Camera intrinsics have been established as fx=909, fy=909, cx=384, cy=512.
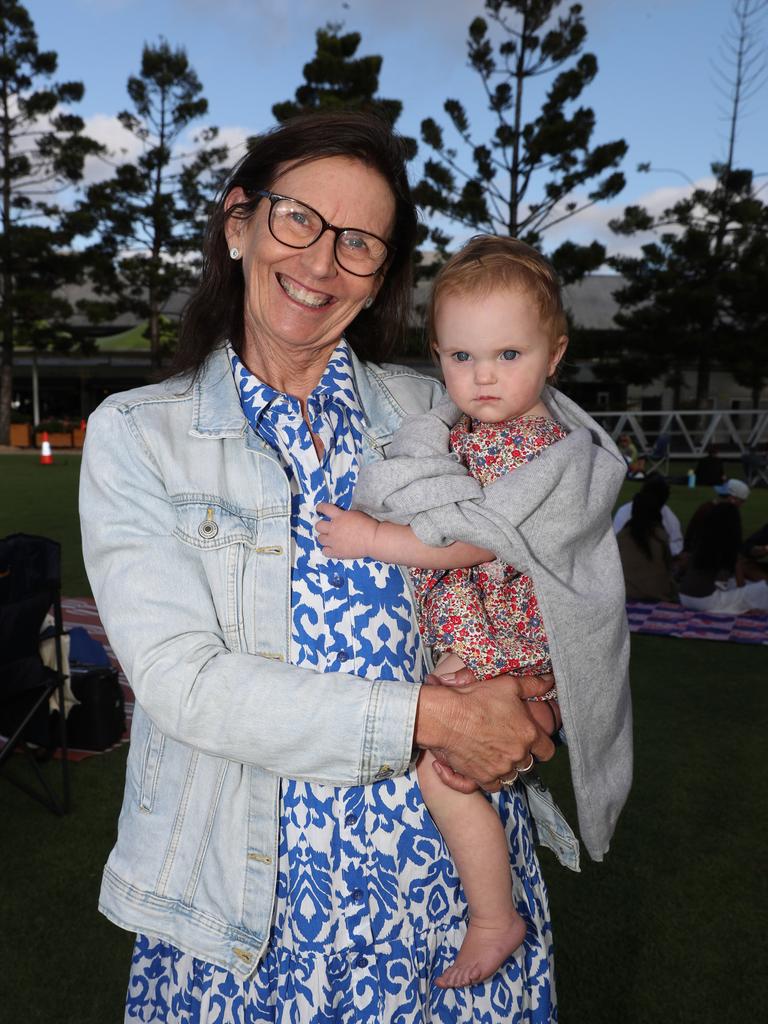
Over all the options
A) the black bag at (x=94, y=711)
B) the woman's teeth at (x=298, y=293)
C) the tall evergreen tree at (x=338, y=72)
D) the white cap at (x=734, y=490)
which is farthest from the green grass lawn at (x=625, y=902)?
the tall evergreen tree at (x=338, y=72)

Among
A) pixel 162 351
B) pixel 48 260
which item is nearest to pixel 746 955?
pixel 48 260

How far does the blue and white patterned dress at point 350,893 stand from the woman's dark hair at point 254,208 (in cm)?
20

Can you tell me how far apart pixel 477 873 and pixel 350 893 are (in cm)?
20

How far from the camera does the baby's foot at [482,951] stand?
138 centimetres

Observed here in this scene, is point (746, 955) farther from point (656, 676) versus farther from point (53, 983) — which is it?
point (656, 676)

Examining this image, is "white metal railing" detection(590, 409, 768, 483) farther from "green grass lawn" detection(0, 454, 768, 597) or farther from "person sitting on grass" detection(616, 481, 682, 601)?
"person sitting on grass" detection(616, 481, 682, 601)

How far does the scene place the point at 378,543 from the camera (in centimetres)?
139

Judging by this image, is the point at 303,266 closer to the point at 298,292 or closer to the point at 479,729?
the point at 298,292

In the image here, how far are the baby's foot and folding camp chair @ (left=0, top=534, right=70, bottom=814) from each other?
2.46m

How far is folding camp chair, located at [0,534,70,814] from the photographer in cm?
360

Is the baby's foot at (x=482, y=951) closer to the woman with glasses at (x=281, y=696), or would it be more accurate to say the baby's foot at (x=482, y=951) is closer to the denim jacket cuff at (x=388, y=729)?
the woman with glasses at (x=281, y=696)

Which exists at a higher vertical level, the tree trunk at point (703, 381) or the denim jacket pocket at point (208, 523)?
the tree trunk at point (703, 381)

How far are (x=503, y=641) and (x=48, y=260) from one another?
26.8 meters

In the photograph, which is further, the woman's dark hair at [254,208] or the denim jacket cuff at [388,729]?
the woman's dark hair at [254,208]
